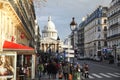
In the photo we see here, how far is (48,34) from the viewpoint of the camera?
194375 millimetres

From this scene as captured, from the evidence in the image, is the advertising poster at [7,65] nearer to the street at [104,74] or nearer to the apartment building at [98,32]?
the street at [104,74]

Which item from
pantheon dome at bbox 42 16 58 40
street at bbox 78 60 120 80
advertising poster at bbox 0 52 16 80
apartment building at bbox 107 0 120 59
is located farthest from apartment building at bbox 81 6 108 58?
advertising poster at bbox 0 52 16 80

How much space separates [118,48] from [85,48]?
235 ft

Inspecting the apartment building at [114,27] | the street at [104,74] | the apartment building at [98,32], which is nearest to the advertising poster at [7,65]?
the street at [104,74]

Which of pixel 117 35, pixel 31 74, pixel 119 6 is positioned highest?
pixel 119 6

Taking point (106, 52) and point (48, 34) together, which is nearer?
point (106, 52)

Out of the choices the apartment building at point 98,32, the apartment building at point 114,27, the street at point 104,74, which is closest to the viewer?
the street at point 104,74

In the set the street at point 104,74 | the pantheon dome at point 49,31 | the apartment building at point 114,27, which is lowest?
the street at point 104,74

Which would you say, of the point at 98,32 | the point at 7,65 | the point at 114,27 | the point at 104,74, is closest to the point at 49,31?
the point at 98,32

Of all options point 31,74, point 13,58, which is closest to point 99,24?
point 31,74

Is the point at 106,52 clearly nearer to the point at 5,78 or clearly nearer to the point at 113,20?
the point at 113,20

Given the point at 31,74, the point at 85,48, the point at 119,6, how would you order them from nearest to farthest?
the point at 31,74
the point at 119,6
the point at 85,48

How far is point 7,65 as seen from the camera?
14.1 meters

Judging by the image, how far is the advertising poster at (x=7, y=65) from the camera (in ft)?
45.7
